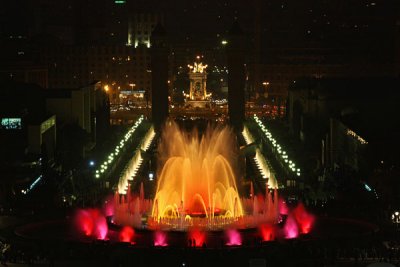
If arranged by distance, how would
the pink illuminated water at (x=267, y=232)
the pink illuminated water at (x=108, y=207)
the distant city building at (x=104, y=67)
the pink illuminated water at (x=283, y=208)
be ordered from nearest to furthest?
the pink illuminated water at (x=267, y=232) → the pink illuminated water at (x=108, y=207) → the pink illuminated water at (x=283, y=208) → the distant city building at (x=104, y=67)

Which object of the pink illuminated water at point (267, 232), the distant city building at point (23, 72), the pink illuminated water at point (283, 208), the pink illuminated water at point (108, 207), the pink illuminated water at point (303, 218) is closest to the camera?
the pink illuminated water at point (267, 232)

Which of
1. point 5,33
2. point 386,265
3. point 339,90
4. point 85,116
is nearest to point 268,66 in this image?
point 5,33

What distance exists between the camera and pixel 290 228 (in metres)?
45.6

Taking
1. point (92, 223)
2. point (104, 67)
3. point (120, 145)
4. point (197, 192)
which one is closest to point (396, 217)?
point (197, 192)

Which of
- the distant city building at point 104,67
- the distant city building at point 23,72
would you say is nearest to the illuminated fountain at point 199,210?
the distant city building at point 23,72

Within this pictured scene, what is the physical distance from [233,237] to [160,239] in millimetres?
2294

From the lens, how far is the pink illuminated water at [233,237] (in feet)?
142

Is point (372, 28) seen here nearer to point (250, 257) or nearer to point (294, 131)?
point (294, 131)

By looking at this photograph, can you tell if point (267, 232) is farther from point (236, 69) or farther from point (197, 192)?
point (236, 69)

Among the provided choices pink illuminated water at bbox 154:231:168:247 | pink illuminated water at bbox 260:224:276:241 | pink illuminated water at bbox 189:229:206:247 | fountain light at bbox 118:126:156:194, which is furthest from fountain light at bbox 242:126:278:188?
pink illuminated water at bbox 154:231:168:247

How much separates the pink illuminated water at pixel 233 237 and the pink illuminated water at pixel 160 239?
6.47 feet

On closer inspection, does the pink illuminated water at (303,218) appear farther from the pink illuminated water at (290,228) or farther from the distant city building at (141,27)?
the distant city building at (141,27)

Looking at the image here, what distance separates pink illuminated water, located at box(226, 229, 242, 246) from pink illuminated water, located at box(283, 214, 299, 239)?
156 cm

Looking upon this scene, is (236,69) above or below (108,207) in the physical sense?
above
